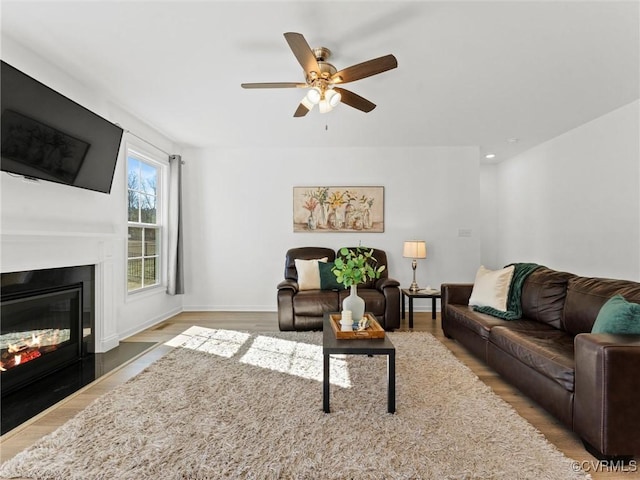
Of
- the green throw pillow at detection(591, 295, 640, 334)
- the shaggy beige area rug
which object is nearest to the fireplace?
the shaggy beige area rug

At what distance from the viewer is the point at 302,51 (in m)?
2.11

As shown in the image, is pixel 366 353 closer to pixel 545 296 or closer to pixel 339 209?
pixel 545 296

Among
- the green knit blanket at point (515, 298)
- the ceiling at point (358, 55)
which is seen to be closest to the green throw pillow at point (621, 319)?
the green knit blanket at point (515, 298)

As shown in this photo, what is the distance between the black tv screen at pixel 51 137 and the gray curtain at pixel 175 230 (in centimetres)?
166

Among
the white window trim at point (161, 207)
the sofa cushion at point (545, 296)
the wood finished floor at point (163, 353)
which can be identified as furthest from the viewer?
the white window trim at point (161, 207)

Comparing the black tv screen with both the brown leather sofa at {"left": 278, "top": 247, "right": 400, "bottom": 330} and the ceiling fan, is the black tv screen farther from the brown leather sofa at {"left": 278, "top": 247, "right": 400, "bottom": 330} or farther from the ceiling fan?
the brown leather sofa at {"left": 278, "top": 247, "right": 400, "bottom": 330}

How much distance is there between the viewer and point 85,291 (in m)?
3.23

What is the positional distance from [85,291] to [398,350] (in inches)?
120

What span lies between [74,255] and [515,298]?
4.07m

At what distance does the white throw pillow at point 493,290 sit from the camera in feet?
10.8

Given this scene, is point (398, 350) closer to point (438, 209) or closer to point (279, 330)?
point (279, 330)

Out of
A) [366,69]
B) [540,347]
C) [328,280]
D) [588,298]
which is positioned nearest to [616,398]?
[540,347]

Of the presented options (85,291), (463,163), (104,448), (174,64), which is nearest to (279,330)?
(85,291)

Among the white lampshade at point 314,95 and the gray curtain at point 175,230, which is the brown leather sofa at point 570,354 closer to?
the white lampshade at point 314,95
